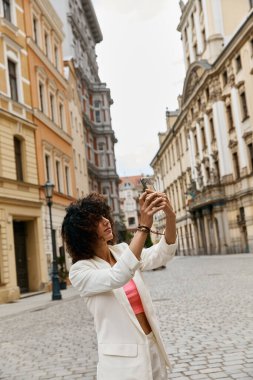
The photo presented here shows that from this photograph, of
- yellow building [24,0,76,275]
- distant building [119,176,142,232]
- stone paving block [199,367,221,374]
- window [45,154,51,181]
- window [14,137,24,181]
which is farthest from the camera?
distant building [119,176,142,232]

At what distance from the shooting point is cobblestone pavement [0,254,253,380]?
19.6ft

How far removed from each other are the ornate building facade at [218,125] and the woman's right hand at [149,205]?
3376 centimetres

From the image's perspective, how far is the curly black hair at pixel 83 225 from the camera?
2689 millimetres

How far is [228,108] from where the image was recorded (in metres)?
42.5

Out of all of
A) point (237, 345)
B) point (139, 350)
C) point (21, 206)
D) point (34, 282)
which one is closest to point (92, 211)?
point (139, 350)

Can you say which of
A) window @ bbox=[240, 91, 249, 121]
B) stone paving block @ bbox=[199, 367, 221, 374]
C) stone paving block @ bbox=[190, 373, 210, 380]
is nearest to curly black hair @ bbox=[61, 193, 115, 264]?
stone paving block @ bbox=[190, 373, 210, 380]

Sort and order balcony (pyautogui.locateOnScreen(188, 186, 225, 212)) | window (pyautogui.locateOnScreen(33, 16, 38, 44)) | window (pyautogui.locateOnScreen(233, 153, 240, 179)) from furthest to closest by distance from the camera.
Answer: balcony (pyautogui.locateOnScreen(188, 186, 225, 212)) → window (pyautogui.locateOnScreen(233, 153, 240, 179)) → window (pyautogui.locateOnScreen(33, 16, 38, 44))

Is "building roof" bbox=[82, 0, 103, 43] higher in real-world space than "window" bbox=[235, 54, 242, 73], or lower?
higher

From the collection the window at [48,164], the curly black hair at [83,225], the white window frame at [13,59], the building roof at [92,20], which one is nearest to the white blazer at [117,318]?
the curly black hair at [83,225]

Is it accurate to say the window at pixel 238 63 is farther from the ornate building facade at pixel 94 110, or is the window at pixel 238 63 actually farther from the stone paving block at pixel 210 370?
the stone paving block at pixel 210 370

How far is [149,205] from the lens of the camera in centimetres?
245

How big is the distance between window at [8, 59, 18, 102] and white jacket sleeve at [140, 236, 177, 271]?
2076 cm

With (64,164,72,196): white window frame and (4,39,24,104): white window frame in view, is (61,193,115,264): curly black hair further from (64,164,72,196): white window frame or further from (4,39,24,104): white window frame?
(64,164,72,196): white window frame

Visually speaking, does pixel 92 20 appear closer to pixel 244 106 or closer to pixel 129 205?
pixel 244 106
